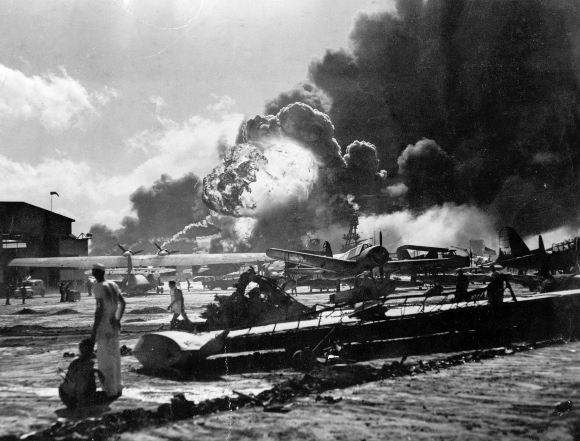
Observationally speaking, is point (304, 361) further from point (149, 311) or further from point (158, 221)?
point (158, 221)

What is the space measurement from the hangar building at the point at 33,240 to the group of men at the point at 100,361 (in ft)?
122

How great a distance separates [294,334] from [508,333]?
6.04 m

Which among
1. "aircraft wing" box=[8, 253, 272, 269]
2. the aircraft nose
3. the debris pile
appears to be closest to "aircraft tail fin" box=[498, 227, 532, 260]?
the aircraft nose

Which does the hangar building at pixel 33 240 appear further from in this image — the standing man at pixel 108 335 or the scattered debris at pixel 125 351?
the standing man at pixel 108 335

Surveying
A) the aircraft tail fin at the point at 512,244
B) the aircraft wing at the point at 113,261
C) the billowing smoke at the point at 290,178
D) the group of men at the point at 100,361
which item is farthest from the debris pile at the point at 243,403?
the billowing smoke at the point at 290,178

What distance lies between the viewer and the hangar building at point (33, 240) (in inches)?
1625

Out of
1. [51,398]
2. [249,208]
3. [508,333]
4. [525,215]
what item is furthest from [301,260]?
[249,208]

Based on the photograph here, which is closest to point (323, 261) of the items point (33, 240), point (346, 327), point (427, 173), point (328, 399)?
point (346, 327)

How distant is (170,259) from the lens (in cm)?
3647

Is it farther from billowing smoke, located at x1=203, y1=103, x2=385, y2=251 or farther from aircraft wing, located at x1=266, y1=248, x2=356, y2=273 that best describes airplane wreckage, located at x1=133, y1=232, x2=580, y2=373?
billowing smoke, located at x1=203, y1=103, x2=385, y2=251

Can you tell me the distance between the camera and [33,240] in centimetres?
4584

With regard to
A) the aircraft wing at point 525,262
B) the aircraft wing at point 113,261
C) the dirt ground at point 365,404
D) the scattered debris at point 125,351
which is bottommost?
the dirt ground at point 365,404

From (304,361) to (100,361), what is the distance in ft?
11.8

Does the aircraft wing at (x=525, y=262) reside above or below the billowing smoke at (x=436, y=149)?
below
